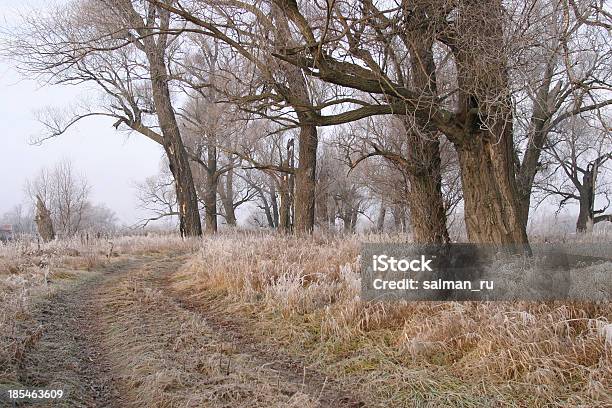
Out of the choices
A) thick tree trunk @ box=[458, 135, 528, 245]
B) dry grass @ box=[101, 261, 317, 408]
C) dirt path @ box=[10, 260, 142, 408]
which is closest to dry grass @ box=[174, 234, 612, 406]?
dry grass @ box=[101, 261, 317, 408]

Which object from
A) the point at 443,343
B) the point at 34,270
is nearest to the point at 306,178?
the point at 34,270

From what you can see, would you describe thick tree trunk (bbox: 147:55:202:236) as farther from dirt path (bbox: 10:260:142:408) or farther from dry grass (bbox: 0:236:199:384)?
dirt path (bbox: 10:260:142:408)

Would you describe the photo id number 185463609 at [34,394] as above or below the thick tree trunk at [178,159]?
below

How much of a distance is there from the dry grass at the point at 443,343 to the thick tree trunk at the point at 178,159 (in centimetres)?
1082

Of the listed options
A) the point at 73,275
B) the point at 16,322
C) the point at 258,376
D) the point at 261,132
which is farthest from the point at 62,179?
the point at 258,376

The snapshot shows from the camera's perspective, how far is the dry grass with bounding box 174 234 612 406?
10.3ft

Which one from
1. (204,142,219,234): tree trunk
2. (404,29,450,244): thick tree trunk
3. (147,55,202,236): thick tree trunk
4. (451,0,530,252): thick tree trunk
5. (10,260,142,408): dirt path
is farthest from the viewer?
(204,142,219,234): tree trunk

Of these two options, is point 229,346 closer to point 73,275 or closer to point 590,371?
point 590,371

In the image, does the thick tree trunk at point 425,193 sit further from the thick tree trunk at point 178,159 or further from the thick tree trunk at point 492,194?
the thick tree trunk at point 178,159

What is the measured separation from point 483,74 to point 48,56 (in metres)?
6.31

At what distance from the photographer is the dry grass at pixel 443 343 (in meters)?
3.13

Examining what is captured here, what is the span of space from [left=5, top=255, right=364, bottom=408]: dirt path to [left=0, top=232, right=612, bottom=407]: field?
0.04 ft

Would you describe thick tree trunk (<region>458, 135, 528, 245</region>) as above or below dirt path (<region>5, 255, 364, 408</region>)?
above

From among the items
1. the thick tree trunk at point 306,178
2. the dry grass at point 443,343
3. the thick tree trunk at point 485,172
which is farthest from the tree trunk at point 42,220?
the thick tree trunk at point 485,172
